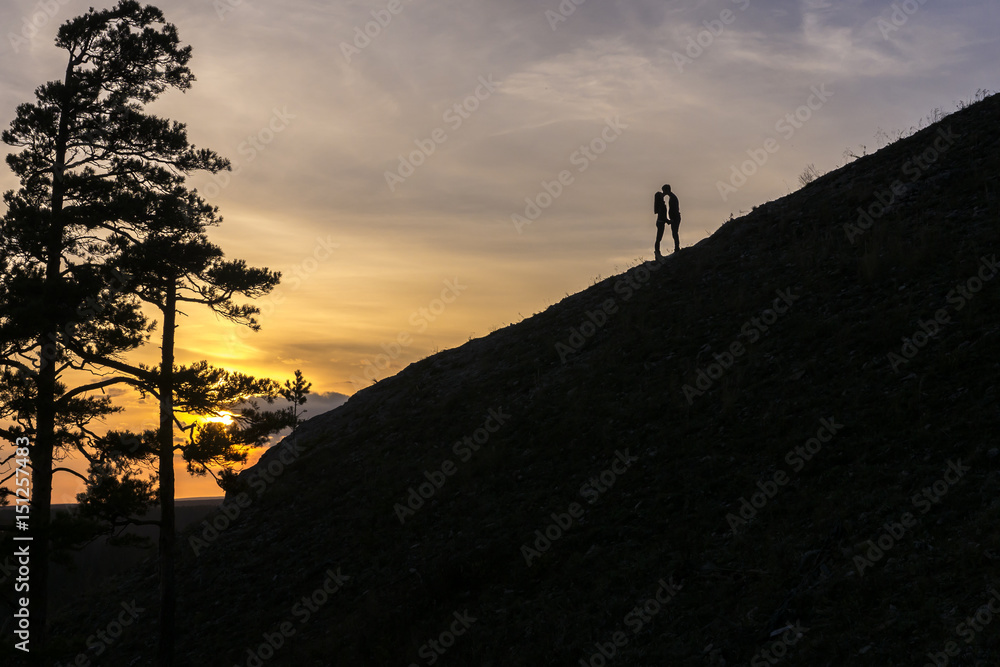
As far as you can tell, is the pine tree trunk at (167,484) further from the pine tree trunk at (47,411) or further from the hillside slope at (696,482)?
the pine tree trunk at (47,411)

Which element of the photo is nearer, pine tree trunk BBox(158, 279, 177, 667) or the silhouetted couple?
pine tree trunk BBox(158, 279, 177, 667)

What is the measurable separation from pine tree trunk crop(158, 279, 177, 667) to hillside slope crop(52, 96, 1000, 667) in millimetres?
826

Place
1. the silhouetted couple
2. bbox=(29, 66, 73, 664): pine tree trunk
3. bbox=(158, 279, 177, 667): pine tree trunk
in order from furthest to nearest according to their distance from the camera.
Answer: the silhouetted couple → bbox=(158, 279, 177, 667): pine tree trunk → bbox=(29, 66, 73, 664): pine tree trunk

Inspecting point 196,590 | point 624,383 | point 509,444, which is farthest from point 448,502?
point 196,590

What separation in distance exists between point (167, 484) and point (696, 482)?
11.5 meters

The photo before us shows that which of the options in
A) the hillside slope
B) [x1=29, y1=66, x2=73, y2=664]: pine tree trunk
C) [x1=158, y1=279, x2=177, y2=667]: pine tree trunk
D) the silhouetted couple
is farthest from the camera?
the silhouetted couple

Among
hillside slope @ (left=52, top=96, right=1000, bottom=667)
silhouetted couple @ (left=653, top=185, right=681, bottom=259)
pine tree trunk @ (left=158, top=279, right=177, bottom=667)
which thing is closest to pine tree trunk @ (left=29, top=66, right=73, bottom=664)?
hillside slope @ (left=52, top=96, right=1000, bottom=667)

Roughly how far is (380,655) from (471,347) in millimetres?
17093

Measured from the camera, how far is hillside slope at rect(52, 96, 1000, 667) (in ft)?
29.7

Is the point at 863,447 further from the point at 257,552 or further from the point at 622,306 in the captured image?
the point at 257,552

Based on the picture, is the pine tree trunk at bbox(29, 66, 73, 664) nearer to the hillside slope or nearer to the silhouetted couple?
the hillside slope

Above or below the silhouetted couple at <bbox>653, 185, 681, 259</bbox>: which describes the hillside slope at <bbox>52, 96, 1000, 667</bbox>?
below

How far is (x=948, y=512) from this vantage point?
364 inches

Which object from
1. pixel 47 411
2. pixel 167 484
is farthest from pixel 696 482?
pixel 47 411
